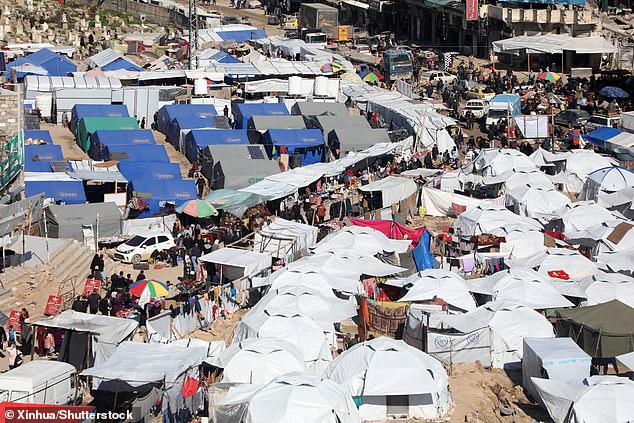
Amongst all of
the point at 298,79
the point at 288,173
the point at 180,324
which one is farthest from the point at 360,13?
the point at 180,324

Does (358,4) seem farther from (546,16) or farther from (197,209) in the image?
(197,209)

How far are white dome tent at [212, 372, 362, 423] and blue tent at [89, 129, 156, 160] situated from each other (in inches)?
890

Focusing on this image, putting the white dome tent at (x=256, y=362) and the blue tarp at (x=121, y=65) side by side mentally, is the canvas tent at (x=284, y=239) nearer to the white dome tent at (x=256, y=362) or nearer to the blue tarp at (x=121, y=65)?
the white dome tent at (x=256, y=362)

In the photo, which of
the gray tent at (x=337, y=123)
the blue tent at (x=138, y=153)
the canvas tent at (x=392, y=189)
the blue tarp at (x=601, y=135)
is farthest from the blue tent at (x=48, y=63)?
the blue tarp at (x=601, y=135)

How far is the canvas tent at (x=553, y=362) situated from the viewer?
75.8 ft

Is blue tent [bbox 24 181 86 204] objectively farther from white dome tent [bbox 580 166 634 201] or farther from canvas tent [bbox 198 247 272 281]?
white dome tent [bbox 580 166 634 201]

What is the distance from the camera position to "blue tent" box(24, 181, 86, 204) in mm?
35500

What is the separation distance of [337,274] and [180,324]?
471 cm

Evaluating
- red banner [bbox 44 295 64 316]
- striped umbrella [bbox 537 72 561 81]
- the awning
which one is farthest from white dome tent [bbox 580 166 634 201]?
the awning

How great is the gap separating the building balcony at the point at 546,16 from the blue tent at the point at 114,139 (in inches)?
1071

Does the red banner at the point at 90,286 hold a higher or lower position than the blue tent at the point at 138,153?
lower

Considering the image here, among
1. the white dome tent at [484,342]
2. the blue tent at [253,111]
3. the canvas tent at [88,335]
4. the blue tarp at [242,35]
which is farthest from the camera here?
the blue tarp at [242,35]

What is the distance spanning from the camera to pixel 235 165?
133 ft

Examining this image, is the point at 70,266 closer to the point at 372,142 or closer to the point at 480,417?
the point at 480,417
